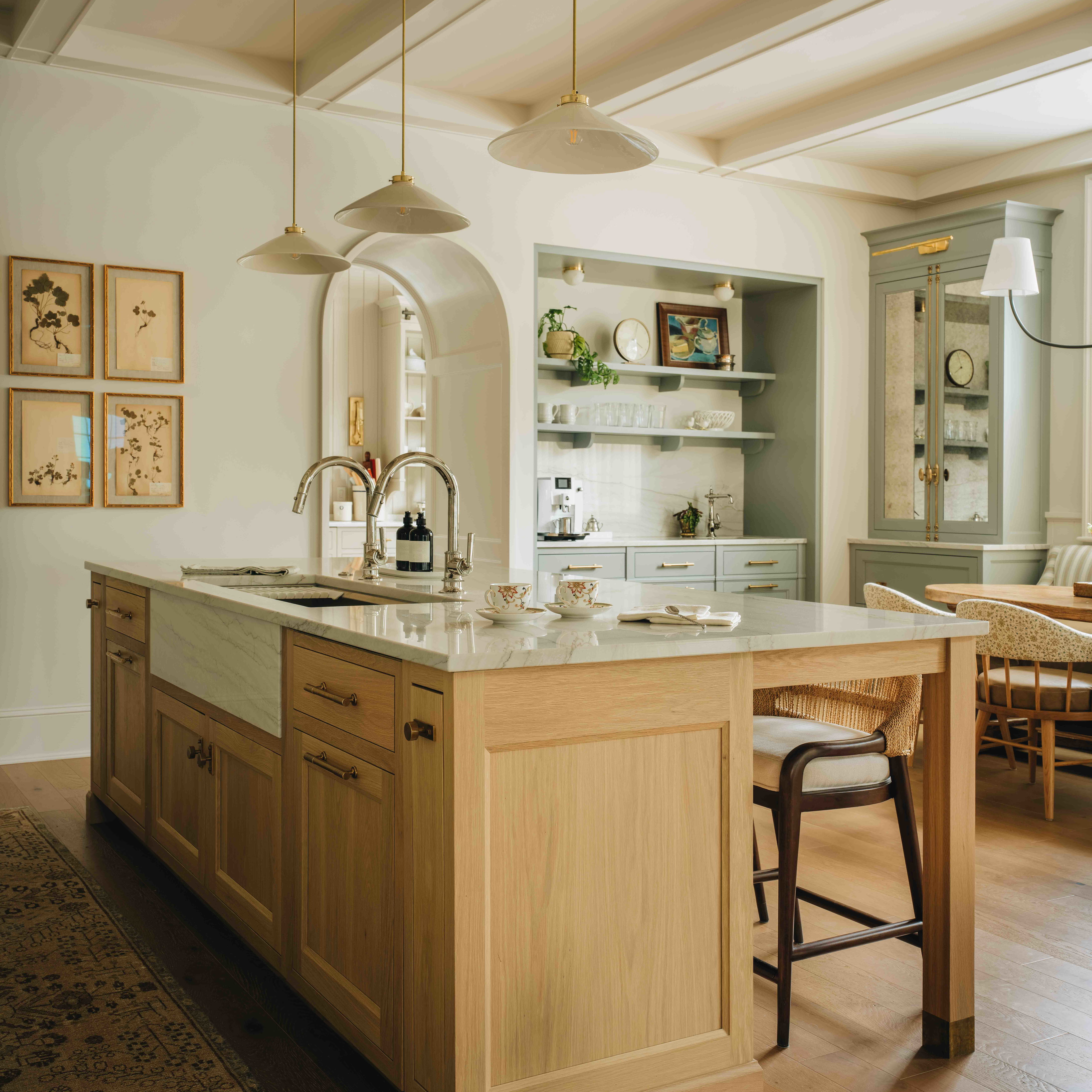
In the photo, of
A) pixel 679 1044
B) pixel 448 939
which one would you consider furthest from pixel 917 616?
pixel 448 939

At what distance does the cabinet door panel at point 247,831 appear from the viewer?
2.37m

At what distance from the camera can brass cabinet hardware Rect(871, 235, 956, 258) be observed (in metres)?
5.95

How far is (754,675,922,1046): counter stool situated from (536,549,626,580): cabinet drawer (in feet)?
10.2

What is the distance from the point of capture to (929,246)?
19.9 ft

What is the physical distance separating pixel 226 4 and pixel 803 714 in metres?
3.59

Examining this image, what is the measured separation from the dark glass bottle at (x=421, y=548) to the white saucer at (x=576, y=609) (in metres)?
1.13

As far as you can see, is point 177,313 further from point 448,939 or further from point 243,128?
point 448,939

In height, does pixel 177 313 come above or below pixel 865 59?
below

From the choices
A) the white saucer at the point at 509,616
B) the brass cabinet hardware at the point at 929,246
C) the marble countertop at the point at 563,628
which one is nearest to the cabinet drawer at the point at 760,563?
the brass cabinet hardware at the point at 929,246

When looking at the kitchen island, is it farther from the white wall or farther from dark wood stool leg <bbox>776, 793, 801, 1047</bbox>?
the white wall

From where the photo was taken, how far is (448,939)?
170 centimetres

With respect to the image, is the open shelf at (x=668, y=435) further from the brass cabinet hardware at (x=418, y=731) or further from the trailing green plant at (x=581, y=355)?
the brass cabinet hardware at (x=418, y=731)

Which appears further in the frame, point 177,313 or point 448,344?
point 448,344

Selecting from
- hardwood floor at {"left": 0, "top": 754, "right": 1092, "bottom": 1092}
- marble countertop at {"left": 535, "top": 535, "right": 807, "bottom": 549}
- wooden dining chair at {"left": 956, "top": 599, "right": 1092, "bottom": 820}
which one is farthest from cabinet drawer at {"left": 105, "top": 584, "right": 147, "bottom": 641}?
wooden dining chair at {"left": 956, "top": 599, "right": 1092, "bottom": 820}
